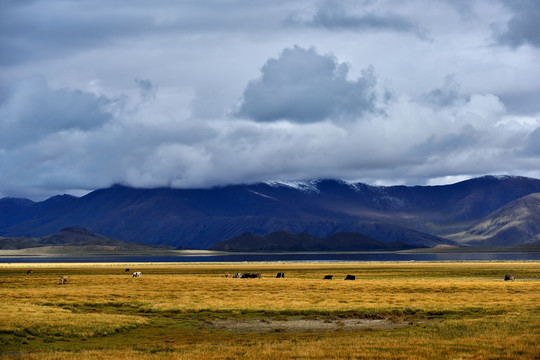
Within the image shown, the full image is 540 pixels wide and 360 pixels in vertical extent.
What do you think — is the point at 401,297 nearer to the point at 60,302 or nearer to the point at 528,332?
the point at 528,332

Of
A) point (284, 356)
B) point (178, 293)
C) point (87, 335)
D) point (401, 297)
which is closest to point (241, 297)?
point (178, 293)

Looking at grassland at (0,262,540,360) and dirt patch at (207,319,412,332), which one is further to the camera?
dirt patch at (207,319,412,332)

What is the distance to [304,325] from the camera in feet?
134

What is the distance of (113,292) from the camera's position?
2594 inches

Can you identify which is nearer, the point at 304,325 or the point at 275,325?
the point at 304,325

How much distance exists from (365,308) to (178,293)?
75.7ft

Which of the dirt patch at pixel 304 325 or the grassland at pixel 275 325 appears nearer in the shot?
the grassland at pixel 275 325

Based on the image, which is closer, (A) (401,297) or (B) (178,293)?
(A) (401,297)

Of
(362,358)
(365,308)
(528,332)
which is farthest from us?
(365,308)

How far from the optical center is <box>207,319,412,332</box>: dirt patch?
39.2 metres

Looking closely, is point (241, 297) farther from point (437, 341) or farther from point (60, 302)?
point (437, 341)

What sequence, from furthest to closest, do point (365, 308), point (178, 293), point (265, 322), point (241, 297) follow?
point (178, 293), point (241, 297), point (365, 308), point (265, 322)

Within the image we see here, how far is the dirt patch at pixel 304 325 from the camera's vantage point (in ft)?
129

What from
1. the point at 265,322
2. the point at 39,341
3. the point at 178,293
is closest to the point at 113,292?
the point at 178,293
